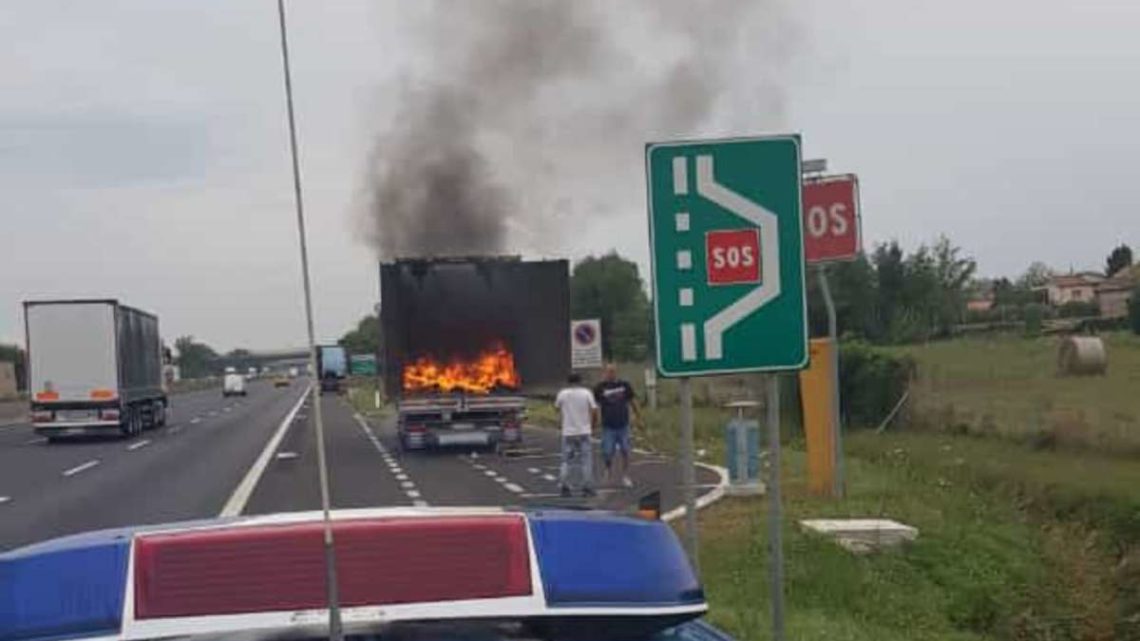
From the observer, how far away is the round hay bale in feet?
124

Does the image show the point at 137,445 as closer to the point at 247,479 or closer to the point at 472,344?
the point at 472,344

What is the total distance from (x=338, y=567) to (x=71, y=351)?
41225 mm

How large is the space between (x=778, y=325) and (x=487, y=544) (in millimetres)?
2824

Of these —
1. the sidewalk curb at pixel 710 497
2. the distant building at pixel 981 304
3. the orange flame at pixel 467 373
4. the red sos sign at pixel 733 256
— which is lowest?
the sidewalk curb at pixel 710 497

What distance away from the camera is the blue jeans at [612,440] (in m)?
22.1

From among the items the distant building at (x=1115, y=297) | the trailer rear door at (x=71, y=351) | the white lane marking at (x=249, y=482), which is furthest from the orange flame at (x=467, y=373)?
the distant building at (x=1115, y=297)

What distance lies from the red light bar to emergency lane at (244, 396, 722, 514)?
40.1 feet

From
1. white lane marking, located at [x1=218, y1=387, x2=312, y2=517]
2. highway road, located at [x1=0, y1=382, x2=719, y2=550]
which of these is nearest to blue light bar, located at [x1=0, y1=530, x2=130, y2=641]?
white lane marking, located at [x1=218, y1=387, x2=312, y2=517]

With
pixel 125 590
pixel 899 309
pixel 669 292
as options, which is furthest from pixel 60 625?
pixel 899 309

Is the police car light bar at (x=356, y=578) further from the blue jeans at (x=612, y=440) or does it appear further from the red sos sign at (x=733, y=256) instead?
the blue jeans at (x=612, y=440)

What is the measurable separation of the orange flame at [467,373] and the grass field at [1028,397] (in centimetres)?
764

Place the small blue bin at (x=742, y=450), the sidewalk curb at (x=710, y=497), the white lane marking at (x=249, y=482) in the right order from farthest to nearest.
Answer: the small blue bin at (x=742, y=450), the white lane marking at (x=249, y=482), the sidewalk curb at (x=710, y=497)

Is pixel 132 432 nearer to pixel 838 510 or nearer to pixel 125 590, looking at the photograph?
pixel 838 510

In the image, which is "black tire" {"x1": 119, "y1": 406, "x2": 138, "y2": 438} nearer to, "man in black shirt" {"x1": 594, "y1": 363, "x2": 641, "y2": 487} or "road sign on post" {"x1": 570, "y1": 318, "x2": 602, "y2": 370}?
"road sign on post" {"x1": 570, "y1": 318, "x2": 602, "y2": 370}
